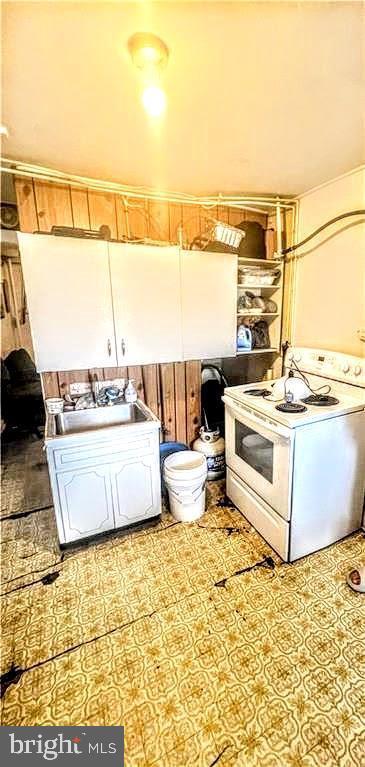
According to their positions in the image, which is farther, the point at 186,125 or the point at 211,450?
the point at 211,450

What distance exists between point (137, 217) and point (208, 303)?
2.71 feet

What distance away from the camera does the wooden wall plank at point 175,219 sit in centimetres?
232

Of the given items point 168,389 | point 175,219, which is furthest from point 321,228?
point 168,389

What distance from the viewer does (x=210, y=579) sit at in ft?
5.60

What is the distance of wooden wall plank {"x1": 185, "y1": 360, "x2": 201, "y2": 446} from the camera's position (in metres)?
2.61


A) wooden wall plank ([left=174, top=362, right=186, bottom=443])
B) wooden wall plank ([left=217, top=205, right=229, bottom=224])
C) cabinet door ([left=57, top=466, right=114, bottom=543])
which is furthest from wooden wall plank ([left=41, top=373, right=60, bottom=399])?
wooden wall plank ([left=217, top=205, right=229, bottom=224])

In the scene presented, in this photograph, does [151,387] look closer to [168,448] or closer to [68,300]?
[168,448]

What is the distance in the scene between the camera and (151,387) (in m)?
2.47

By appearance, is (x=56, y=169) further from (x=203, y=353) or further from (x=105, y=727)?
(x=105, y=727)

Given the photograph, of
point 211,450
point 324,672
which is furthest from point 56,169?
point 324,672

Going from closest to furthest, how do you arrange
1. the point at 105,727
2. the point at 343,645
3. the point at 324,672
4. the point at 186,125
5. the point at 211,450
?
1. the point at 105,727
2. the point at 324,672
3. the point at 343,645
4. the point at 186,125
5. the point at 211,450

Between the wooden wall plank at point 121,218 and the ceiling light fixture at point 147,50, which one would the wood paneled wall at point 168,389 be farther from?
the ceiling light fixture at point 147,50

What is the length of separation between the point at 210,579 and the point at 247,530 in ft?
1.59

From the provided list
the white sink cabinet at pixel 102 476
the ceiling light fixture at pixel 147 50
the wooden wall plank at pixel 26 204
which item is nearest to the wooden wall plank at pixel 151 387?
the white sink cabinet at pixel 102 476
